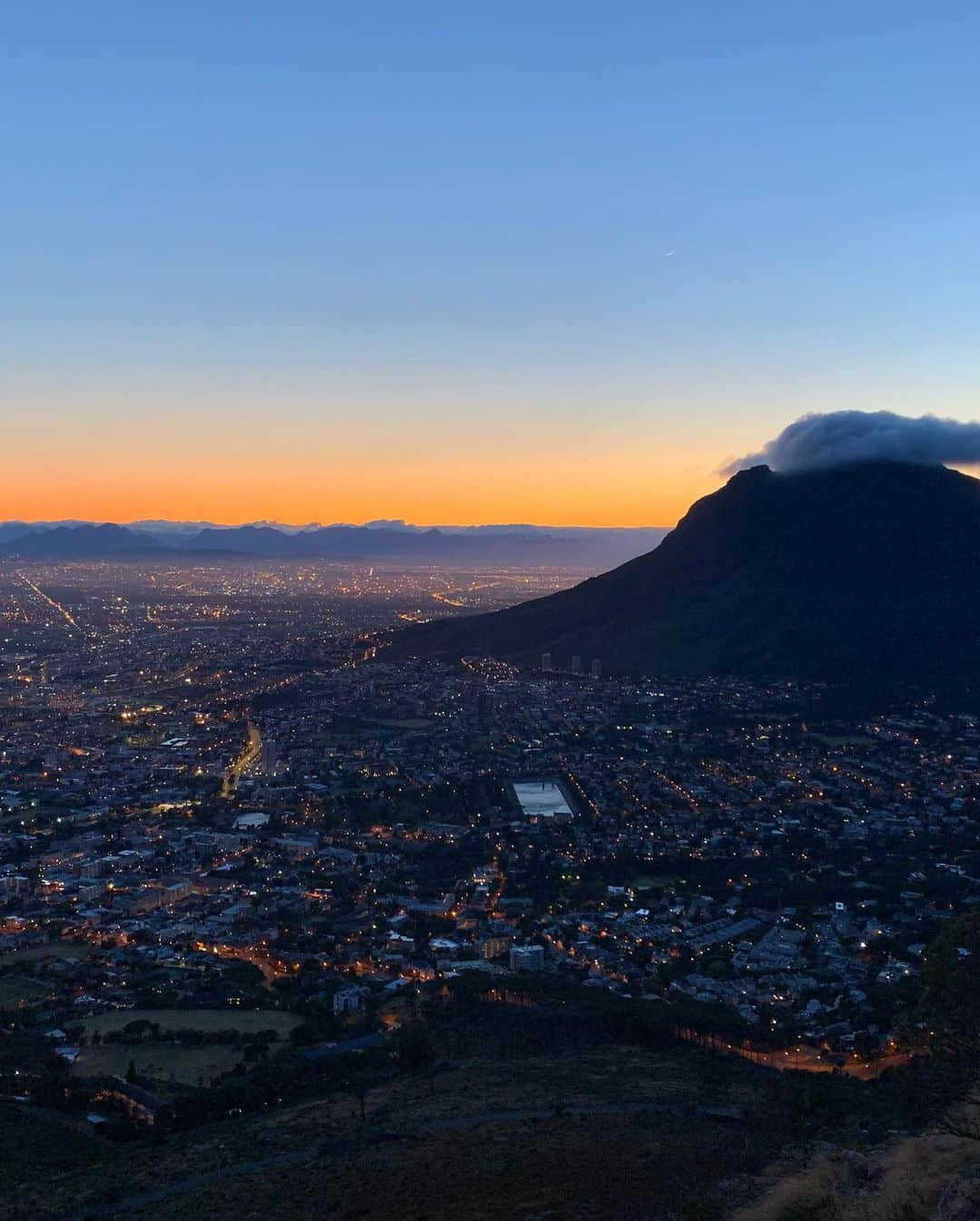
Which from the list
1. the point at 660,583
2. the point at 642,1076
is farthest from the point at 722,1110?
the point at 660,583

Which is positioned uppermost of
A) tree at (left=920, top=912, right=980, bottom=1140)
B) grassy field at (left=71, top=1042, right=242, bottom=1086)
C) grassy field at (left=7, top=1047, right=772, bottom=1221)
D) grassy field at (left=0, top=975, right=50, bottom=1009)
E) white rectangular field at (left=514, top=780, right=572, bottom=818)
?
tree at (left=920, top=912, right=980, bottom=1140)

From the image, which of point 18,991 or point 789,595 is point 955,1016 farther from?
point 789,595

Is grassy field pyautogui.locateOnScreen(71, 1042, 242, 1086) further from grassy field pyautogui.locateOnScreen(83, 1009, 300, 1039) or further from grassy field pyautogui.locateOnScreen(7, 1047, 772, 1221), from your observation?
grassy field pyautogui.locateOnScreen(7, 1047, 772, 1221)

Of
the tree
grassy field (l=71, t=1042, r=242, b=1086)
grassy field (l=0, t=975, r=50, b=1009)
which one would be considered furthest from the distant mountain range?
the tree

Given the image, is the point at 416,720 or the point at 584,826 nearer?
the point at 584,826

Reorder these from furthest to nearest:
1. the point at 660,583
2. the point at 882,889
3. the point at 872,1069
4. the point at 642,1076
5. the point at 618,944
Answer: the point at 660,583 → the point at 882,889 → the point at 618,944 → the point at 872,1069 → the point at 642,1076

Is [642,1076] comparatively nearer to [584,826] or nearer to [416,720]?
[584,826]

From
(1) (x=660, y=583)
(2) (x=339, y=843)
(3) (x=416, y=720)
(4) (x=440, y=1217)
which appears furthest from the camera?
(1) (x=660, y=583)

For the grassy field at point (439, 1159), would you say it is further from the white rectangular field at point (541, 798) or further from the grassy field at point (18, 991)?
the white rectangular field at point (541, 798)
